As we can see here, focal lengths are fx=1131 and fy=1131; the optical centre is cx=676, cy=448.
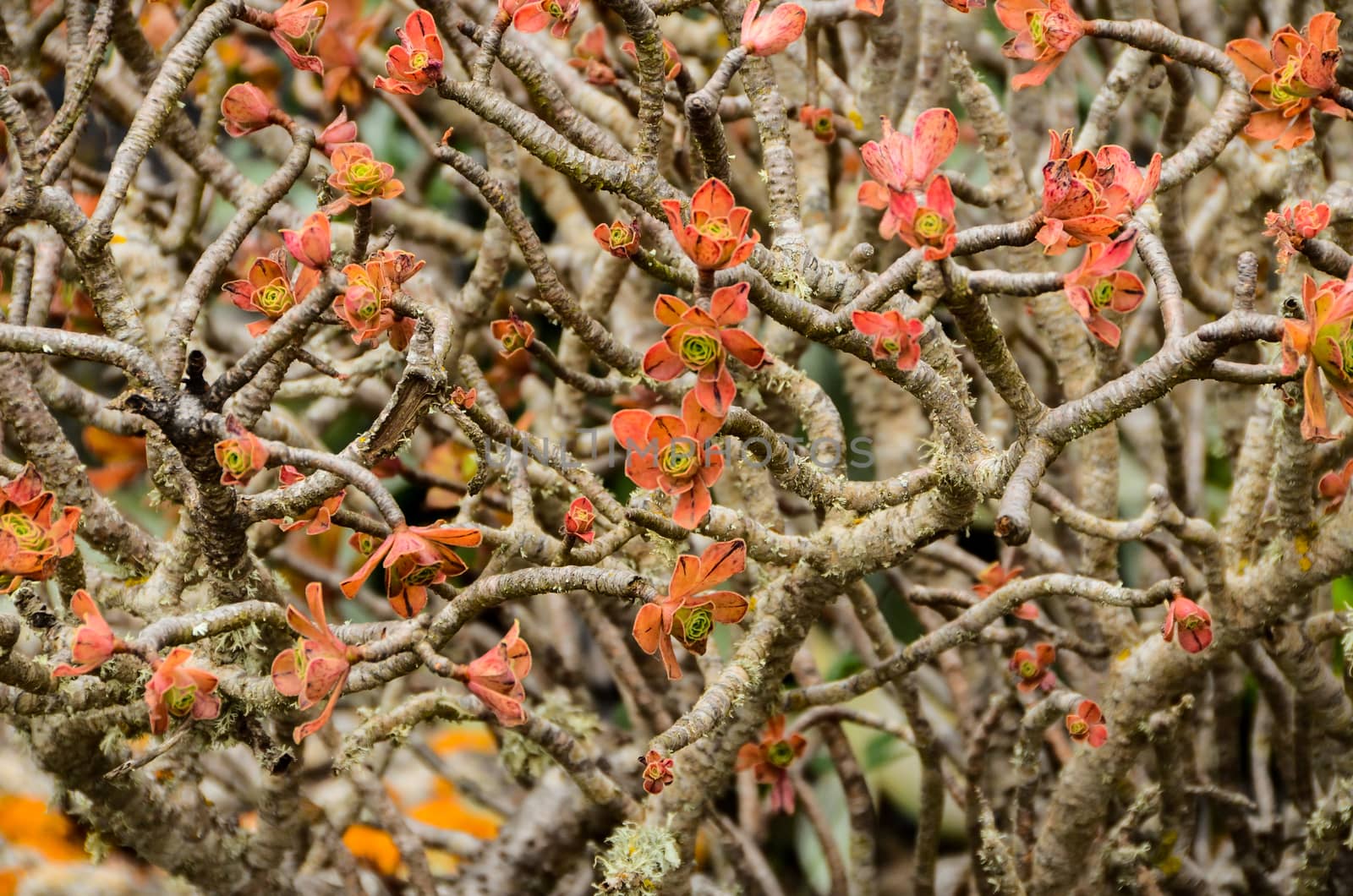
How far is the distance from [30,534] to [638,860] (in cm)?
65

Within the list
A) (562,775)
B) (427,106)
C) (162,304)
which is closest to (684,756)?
(562,775)

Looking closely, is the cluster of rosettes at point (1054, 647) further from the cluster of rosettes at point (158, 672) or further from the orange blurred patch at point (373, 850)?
the orange blurred patch at point (373, 850)

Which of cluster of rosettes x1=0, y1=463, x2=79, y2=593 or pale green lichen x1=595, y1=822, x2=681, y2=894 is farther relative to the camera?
pale green lichen x1=595, y1=822, x2=681, y2=894

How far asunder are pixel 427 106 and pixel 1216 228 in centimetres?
159

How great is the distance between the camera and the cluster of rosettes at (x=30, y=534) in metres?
0.84

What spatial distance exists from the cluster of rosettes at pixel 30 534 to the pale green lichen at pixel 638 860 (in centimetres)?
55

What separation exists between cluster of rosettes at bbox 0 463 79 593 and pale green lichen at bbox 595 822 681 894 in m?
0.55

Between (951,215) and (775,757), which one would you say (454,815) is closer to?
(775,757)

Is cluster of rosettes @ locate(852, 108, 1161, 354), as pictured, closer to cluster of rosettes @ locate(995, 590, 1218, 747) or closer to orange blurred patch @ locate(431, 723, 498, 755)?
cluster of rosettes @ locate(995, 590, 1218, 747)

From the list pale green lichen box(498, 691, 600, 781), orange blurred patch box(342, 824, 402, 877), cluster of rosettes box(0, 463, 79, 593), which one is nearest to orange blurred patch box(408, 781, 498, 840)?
orange blurred patch box(342, 824, 402, 877)

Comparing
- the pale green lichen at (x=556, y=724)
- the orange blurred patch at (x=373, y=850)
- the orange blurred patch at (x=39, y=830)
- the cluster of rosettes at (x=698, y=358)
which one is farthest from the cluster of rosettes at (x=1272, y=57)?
the orange blurred patch at (x=39, y=830)

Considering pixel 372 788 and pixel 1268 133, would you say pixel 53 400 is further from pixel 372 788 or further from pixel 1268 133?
pixel 1268 133

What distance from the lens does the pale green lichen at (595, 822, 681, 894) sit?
107 centimetres

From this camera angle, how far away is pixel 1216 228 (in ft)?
6.70
